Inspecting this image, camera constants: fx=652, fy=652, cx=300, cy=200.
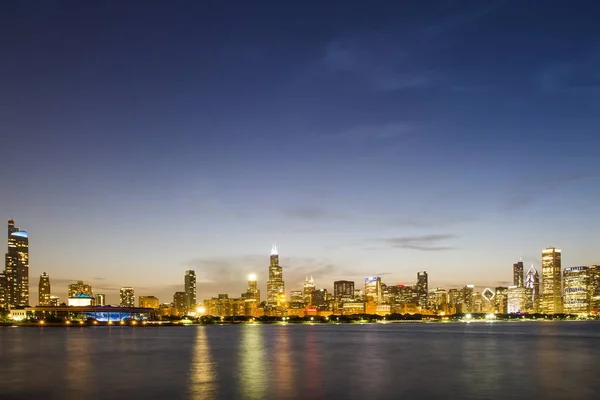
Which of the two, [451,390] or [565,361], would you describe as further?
[565,361]

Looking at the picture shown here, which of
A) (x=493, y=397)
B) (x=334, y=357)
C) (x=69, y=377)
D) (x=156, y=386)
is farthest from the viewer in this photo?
(x=334, y=357)

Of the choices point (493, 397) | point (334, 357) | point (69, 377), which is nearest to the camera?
point (493, 397)

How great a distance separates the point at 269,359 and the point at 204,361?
9.10 m

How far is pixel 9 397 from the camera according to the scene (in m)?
52.5

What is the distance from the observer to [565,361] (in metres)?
85.5

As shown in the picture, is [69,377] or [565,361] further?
[565,361]

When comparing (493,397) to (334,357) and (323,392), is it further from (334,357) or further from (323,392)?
(334,357)

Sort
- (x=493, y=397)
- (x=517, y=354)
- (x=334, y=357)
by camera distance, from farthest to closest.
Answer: (x=517, y=354) → (x=334, y=357) → (x=493, y=397)

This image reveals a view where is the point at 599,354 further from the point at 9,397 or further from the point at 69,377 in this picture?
the point at 9,397

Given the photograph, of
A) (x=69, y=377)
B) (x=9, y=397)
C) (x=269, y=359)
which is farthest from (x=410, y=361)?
(x=9, y=397)

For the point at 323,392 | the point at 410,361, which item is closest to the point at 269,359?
the point at 410,361

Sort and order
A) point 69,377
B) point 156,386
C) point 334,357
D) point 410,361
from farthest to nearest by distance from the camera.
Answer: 1. point 334,357
2. point 410,361
3. point 69,377
4. point 156,386

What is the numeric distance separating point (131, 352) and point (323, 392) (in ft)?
189

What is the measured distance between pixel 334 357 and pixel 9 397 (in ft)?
160
